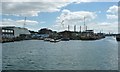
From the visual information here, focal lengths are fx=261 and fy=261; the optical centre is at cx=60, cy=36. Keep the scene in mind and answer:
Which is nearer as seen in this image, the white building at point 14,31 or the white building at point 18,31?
Result: the white building at point 14,31

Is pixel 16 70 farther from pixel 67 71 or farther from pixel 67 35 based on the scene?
pixel 67 35

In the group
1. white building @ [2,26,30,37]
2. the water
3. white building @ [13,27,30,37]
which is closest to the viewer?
the water

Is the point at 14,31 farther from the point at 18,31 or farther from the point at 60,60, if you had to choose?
the point at 60,60

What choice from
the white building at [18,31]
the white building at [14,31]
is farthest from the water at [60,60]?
the white building at [18,31]

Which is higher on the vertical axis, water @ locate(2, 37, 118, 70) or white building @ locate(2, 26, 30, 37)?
white building @ locate(2, 26, 30, 37)

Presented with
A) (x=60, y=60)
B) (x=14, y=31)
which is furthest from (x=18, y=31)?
(x=60, y=60)

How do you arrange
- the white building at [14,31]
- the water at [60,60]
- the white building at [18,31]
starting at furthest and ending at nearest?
1. the white building at [18,31]
2. the white building at [14,31]
3. the water at [60,60]

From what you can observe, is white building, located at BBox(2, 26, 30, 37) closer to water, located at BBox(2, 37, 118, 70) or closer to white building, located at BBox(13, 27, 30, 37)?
white building, located at BBox(13, 27, 30, 37)

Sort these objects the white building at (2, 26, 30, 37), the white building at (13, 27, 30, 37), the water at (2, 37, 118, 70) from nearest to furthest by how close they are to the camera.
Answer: the water at (2, 37, 118, 70) < the white building at (2, 26, 30, 37) < the white building at (13, 27, 30, 37)

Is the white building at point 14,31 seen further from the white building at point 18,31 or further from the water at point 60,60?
the water at point 60,60

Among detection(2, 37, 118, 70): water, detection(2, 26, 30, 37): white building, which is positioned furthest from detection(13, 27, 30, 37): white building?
detection(2, 37, 118, 70): water

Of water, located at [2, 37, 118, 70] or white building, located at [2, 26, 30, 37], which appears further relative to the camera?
white building, located at [2, 26, 30, 37]

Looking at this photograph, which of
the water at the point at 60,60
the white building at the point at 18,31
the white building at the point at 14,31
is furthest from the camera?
A: the white building at the point at 18,31

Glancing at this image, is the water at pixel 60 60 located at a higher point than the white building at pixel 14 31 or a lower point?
lower
